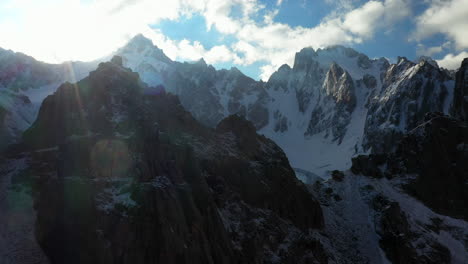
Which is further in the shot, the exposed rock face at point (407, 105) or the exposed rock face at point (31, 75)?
the exposed rock face at point (31, 75)

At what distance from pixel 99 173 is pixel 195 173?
9172 millimetres

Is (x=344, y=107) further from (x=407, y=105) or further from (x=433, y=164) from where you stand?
(x=433, y=164)

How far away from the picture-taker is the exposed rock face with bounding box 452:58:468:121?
81.1 m

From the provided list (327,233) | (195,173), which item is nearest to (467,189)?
(327,233)

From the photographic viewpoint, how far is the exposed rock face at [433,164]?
5619 centimetres

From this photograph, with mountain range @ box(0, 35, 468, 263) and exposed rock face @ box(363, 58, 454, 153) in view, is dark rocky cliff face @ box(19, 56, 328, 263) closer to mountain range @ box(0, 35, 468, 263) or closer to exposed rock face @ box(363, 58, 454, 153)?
mountain range @ box(0, 35, 468, 263)

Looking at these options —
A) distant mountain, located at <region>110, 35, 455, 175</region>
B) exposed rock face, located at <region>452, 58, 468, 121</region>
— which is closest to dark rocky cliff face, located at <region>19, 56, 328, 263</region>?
exposed rock face, located at <region>452, 58, 468, 121</region>

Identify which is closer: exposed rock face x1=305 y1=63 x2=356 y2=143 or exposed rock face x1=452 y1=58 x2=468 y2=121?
exposed rock face x1=452 y1=58 x2=468 y2=121

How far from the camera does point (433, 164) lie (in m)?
60.1

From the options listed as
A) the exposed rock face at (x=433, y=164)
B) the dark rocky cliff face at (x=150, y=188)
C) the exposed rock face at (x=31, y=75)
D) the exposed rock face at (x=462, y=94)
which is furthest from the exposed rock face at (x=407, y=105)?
the exposed rock face at (x=31, y=75)

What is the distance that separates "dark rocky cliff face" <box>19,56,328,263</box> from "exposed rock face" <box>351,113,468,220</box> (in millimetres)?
18960

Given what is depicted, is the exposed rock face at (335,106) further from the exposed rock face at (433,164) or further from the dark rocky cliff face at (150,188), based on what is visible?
the dark rocky cliff face at (150,188)

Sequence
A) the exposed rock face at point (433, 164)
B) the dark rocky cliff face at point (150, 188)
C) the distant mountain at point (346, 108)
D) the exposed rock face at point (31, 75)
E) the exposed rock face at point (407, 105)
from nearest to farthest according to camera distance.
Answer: the dark rocky cliff face at point (150, 188) < the exposed rock face at point (433, 164) < the exposed rock face at point (407, 105) < the distant mountain at point (346, 108) < the exposed rock face at point (31, 75)

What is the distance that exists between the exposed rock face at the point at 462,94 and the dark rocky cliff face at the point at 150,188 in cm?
5087
